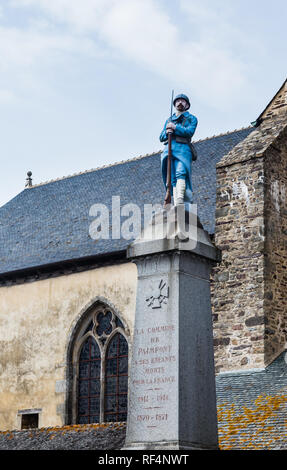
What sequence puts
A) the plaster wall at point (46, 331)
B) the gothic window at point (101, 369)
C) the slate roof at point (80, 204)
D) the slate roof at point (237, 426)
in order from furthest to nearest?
1. the slate roof at point (80, 204)
2. the plaster wall at point (46, 331)
3. the gothic window at point (101, 369)
4. the slate roof at point (237, 426)

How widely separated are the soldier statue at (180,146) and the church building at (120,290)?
391 centimetres

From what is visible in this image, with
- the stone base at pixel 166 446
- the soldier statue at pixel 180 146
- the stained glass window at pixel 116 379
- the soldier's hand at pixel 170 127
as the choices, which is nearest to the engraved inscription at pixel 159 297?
the soldier statue at pixel 180 146

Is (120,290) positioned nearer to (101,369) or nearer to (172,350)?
(101,369)

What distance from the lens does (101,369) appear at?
19438 millimetres

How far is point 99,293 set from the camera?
64.1 feet

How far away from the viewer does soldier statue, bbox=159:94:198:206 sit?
33.3ft

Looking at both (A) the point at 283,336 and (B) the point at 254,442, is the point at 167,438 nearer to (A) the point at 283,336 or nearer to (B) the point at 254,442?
(B) the point at 254,442

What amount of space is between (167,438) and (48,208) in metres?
16.3

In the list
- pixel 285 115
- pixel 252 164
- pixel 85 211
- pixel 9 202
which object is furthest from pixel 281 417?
pixel 9 202

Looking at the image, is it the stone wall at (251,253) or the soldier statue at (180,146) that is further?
the stone wall at (251,253)

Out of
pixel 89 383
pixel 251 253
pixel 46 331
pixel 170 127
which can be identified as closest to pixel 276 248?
pixel 251 253

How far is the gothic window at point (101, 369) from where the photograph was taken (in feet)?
62.3

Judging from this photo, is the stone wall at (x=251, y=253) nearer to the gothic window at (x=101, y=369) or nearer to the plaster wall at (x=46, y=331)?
the plaster wall at (x=46, y=331)
